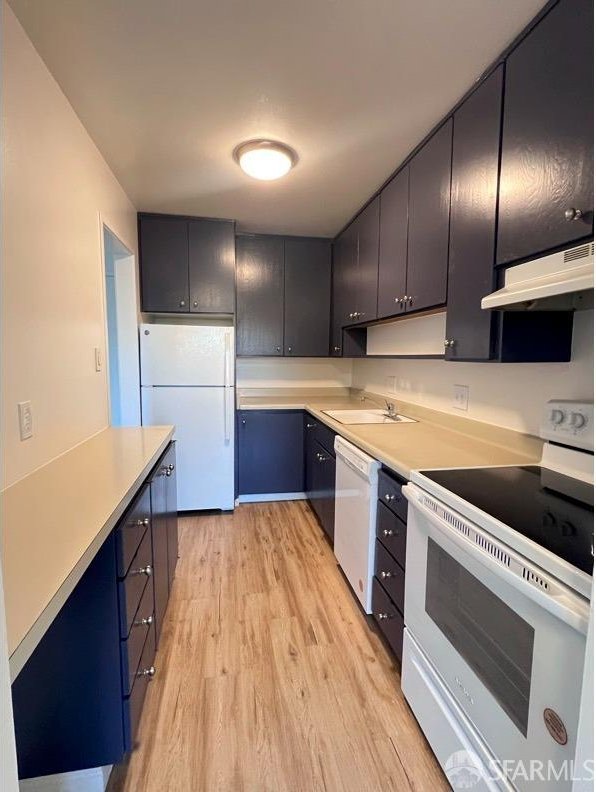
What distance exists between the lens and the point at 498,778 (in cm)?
90

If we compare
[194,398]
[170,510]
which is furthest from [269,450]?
[170,510]

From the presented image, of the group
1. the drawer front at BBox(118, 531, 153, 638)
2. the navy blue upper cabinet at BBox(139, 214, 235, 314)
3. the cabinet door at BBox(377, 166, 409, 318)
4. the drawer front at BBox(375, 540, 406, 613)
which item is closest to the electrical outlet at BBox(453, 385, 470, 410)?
the cabinet door at BBox(377, 166, 409, 318)

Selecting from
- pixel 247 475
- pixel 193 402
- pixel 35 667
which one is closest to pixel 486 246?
pixel 35 667

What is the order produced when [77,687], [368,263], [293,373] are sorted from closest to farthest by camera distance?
[77,687]
[368,263]
[293,373]

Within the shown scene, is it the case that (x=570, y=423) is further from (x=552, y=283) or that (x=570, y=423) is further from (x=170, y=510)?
(x=170, y=510)

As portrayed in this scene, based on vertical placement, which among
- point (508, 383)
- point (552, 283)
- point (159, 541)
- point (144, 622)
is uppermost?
point (552, 283)

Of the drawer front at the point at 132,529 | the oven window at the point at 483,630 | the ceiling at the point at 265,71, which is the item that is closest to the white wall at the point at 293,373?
the ceiling at the point at 265,71

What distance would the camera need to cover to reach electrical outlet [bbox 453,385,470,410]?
197 cm

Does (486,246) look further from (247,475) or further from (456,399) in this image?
(247,475)

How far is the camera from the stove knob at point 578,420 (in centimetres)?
126

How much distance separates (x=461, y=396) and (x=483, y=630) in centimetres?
128

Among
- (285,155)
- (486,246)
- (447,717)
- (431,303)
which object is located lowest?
(447,717)

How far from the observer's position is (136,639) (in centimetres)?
118

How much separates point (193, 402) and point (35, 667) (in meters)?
1.98
